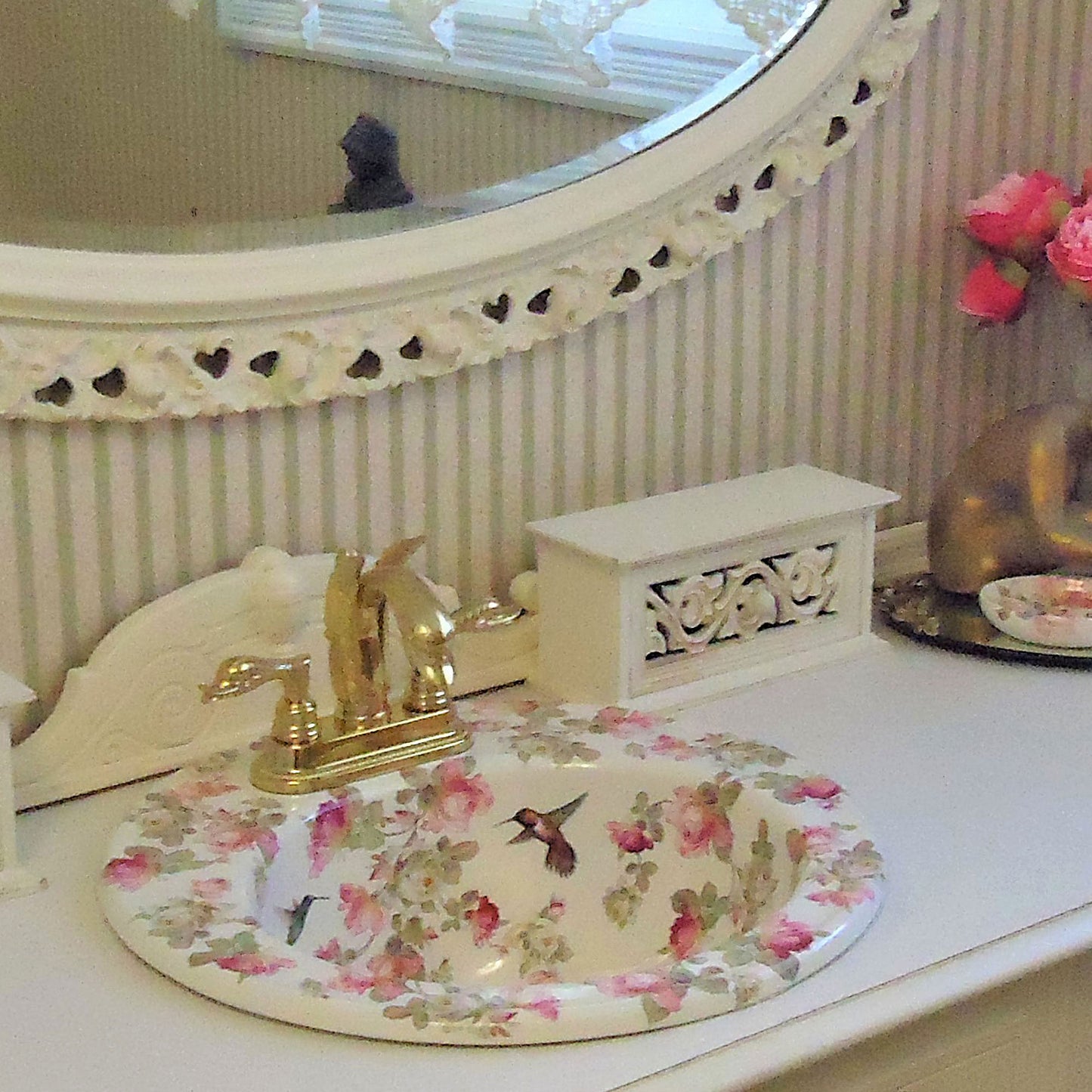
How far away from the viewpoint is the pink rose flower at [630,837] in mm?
1185

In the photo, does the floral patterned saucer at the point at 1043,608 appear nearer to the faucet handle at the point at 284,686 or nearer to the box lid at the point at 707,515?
the box lid at the point at 707,515

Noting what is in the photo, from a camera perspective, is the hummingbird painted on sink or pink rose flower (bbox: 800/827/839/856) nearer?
pink rose flower (bbox: 800/827/839/856)

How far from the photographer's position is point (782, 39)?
1.40 meters

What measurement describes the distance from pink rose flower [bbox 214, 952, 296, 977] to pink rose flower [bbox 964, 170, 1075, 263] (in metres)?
0.95

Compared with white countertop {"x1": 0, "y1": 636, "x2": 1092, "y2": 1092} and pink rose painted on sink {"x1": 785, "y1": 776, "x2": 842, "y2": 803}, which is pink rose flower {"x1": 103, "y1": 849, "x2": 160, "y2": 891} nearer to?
white countertop {"x1": 0, "y1": 636, "x2": 1092, "y2": 1092}

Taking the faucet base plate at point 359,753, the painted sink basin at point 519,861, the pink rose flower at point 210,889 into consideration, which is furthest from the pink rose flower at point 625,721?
the pink rose flower at point 210,889

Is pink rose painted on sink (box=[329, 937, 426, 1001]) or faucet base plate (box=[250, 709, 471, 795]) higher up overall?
faucet base plate (box=[250, 709, 471, 795])

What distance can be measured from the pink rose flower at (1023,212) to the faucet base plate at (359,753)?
69cm

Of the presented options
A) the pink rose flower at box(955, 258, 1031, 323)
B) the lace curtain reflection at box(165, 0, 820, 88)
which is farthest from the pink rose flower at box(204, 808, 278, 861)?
the pink rose flower at box(955, 258, 1031, 323)

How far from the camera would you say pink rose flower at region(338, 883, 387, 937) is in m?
1.12

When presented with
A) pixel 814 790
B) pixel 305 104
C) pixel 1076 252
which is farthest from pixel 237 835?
pixel 1076 252

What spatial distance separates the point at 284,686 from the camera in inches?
44.8

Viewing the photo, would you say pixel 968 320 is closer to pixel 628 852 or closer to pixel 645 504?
pixel 645 504

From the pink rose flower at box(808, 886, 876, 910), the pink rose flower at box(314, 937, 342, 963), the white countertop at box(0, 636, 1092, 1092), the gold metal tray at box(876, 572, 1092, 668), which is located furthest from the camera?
the gold metal tray at box(876, 572, 1092, 668)
